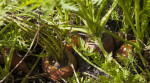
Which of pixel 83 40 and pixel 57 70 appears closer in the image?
pixel 83 40

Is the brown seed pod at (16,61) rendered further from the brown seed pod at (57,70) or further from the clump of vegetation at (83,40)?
the brown seed pod at (57,70)

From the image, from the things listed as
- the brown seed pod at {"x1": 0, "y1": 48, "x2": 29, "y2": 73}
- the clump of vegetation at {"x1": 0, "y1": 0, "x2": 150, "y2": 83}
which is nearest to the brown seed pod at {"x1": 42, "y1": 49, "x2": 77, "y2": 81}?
the clump of vegetation at {"x1": 0, "y1": 0, "x2": 150, "y2": 83}

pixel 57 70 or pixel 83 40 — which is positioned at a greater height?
pixel 83 40

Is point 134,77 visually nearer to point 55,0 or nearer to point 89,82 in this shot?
point 89,82

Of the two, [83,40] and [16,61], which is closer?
[83,40]

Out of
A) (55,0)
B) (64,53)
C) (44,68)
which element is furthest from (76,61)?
(55,0)

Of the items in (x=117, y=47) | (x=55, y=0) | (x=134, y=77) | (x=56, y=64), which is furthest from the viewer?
(x=117, y=47)

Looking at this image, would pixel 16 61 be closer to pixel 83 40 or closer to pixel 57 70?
pixel 57 70

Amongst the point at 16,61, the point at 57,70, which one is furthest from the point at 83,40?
the point at 16,61

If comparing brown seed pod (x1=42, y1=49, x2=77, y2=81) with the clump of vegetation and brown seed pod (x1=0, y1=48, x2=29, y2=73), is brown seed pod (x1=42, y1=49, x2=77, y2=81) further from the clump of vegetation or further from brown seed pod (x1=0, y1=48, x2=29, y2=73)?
brown seed pod (x1=0, y1=48, x2=29, y2=73)
